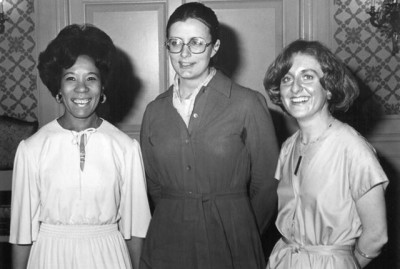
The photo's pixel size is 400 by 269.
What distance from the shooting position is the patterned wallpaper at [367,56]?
5.03 meters

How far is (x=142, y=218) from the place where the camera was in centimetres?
234

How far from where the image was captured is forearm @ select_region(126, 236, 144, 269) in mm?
2348

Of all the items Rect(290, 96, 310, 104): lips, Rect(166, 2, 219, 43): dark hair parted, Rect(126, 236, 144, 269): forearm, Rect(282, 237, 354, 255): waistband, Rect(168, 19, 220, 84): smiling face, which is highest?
Rect(166, 2, 219, 43): dark hair parted

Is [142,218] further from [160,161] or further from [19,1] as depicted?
[19,1]

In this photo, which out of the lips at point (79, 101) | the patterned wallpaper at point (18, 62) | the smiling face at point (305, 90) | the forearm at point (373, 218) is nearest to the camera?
the forearm at point (373, 218)

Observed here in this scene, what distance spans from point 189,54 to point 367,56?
323 cm

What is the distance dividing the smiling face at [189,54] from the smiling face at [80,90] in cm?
37

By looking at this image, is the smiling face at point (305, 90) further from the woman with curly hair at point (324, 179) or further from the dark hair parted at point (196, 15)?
the dark hair parted at point (196, 15)

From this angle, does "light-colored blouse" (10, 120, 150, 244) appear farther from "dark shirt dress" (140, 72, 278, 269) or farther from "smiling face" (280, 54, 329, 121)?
"smiling face" (280, 54, 329, 121)

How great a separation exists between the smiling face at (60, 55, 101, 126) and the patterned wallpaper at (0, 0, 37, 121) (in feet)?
10.5

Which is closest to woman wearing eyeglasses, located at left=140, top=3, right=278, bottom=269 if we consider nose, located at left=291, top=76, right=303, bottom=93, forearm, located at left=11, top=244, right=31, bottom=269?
nose, located at left=291, top=76, right=303, bottom=93

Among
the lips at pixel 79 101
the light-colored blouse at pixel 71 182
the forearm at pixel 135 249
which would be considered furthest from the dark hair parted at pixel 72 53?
the forearm at pixel 135 249

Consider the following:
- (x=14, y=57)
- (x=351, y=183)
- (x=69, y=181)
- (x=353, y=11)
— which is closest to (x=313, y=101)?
(x=351, y=183)

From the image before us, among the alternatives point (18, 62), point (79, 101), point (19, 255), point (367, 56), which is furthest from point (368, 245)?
point (18, 62)
